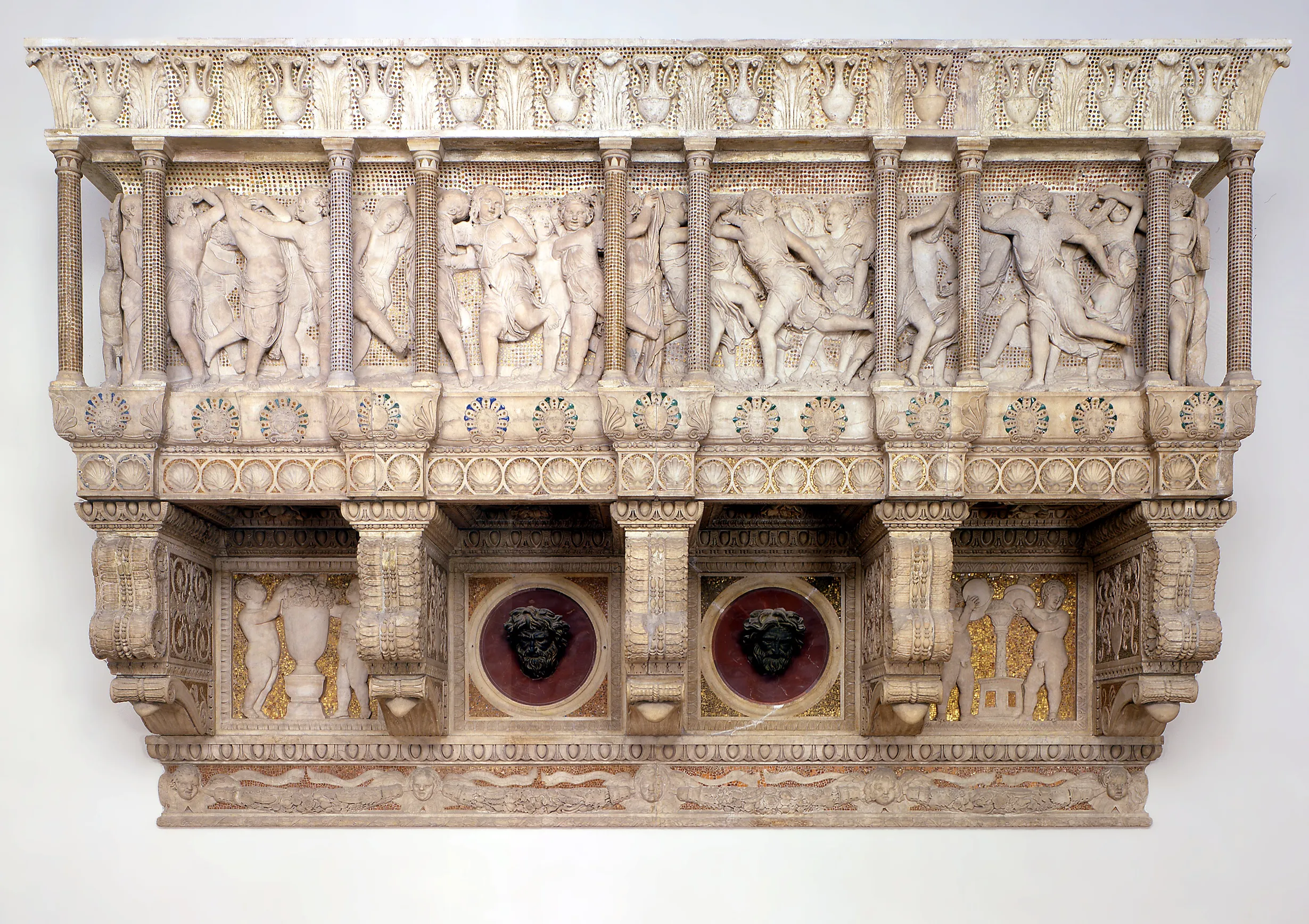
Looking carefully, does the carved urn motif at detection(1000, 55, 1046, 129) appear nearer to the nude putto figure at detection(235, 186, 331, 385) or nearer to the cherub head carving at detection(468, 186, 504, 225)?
the cherub head carving at detection(468, 186, 504, 225)

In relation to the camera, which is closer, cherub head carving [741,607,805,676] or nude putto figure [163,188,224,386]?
nude putto figure [163,188,224,386]

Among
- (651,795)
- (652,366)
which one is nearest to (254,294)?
(652,366)

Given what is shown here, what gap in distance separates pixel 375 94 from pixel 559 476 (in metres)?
2.39

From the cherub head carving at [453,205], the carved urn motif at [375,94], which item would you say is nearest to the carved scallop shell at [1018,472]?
the cherub head carving at [453,205]

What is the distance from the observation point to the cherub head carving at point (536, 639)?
8.00 m

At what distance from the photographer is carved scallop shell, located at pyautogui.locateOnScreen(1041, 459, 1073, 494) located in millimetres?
7363

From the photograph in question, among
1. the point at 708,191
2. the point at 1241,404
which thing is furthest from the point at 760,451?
the point at 1241,404

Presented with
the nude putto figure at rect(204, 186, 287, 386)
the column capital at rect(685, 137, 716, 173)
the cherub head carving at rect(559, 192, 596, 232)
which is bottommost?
the nude putto figure at rect(204, 186, 287, 386)

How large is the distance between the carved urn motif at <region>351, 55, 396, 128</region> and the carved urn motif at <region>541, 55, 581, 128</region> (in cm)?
88

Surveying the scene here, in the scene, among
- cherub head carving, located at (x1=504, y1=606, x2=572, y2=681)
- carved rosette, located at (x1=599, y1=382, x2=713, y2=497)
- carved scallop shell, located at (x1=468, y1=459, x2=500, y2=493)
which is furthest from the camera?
cherub head carving, located at (x1=504, y1=606, x2=572, y2=681)

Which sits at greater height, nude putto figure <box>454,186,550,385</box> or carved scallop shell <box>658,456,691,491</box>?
nude putto figure <box>454,186,550,385</box>

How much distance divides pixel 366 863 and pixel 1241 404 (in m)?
5.78

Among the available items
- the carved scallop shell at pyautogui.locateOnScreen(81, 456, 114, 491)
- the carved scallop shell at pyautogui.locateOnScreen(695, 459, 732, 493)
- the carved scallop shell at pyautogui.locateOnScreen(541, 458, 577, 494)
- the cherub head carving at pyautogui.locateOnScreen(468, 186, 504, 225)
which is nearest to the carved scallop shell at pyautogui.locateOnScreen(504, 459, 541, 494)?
the carved scallop shell at pyautogui.locateOnScreen(541, 458, 577, 494)

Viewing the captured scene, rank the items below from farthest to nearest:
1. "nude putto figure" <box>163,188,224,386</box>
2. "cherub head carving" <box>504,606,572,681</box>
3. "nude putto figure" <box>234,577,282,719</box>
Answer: "nude putto figure" <box>234,577,282,719</box>, "cherub head carving" <box>504,606,572,681</box>, "nude putto figure" <box>163,188,224,386</box>
